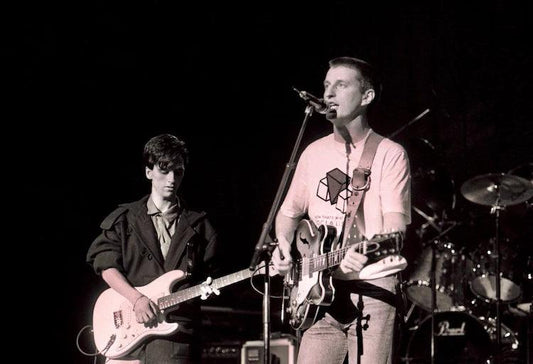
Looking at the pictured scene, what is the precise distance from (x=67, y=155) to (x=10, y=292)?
1.40 metres

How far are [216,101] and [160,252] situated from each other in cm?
363

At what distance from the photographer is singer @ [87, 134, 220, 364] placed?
455 centimetres

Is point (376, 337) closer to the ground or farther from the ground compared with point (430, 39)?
A: closer to the ground

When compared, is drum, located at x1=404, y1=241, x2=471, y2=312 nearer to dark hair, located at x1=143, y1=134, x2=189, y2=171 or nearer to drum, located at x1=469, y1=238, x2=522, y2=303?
drum, located at x1=469, y1=238, x2=522, y2=303

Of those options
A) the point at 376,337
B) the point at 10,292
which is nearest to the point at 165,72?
the point at 10,292

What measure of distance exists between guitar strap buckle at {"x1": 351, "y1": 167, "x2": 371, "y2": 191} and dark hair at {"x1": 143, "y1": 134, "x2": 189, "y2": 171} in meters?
1.57

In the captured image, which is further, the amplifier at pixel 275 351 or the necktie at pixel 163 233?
the amplifier at pixel 275 351

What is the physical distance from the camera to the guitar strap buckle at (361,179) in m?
3.78

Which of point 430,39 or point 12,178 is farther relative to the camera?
point 430,39

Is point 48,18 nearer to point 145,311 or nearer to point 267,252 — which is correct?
point 145,311

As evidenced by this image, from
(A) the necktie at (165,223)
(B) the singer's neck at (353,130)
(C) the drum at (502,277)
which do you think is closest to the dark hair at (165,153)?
(A) the necktie at (165,223)

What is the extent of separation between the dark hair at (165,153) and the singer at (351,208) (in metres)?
1.07

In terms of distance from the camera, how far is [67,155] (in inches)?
275

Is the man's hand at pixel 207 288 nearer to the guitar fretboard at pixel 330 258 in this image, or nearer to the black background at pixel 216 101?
the guitar fretboard at pixel 330 258
